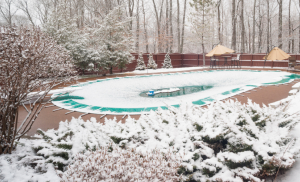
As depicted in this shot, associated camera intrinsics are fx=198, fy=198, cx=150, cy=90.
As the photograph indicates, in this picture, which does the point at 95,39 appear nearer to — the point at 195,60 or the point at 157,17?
the point at 195,60

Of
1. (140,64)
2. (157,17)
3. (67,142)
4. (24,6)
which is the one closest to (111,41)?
(140,64)

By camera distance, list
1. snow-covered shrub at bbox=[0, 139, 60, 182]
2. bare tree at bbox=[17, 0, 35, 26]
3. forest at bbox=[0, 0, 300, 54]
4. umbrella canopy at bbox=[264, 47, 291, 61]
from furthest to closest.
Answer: bare tree at bbox=[17, 0, 35, 26] < forest at bbox=[0, 0, 300, 54] < umbrella canopy at bbox=[264, 47, 291, 61] < snow-covered shrub at bbox=[0, 139, 60, 182]

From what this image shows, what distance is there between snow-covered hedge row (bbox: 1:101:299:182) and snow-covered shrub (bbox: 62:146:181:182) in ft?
0.39

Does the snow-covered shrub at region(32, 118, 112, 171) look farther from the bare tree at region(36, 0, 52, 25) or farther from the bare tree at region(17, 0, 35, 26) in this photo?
the bare tree at region(36, 0, 52, 25)

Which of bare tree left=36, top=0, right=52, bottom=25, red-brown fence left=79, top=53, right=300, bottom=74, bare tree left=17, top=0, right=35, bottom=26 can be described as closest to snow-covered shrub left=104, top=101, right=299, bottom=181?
red-brown fence left=79, top=53, right=300, bottom=74

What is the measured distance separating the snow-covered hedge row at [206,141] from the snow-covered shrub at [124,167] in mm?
120

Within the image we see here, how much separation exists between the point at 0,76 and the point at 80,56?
897 centimetres

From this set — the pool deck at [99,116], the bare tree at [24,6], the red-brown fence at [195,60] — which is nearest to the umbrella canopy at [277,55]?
the red-brown fence at [195,60]

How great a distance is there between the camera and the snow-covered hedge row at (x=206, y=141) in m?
1.92

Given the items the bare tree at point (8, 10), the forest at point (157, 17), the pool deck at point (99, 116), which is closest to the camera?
the pool deck at point (99, 116)

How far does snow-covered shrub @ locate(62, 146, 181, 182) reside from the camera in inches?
68.5

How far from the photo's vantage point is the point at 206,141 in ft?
7.43

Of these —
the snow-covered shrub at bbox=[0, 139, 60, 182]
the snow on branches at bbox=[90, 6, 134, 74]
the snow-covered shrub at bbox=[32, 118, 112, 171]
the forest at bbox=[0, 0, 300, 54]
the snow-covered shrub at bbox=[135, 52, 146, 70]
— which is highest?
the forest at bbox=[0, 0, 300, 54]

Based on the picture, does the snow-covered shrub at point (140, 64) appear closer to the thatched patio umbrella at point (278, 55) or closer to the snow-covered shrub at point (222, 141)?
the thatched patio umbrella at point (278, 55)
